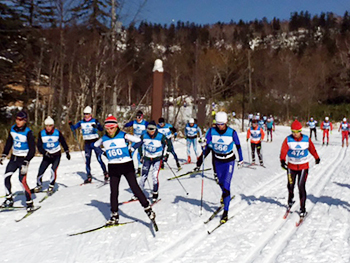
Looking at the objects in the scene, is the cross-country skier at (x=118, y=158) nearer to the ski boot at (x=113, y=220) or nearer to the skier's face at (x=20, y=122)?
the ski boot at (x=113, y=220)

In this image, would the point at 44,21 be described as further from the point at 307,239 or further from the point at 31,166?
the point at 307,239

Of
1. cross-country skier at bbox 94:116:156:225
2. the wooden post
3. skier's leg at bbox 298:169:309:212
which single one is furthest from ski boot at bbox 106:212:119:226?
the wooden post

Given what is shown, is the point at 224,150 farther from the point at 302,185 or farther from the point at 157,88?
the point at 157,88

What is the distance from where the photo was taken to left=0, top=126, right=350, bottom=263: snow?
4516mm

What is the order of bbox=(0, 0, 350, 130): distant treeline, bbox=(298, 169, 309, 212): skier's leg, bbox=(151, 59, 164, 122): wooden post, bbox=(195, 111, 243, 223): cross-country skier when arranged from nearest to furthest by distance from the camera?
bbox=(195, 111, 243, 223): cross-country skier, bbox=(298, 169, 309, 212): skier's leg, bbox=(151, 59, 164, 122): wooden post, bbox=(0, 0, 350, 130): distant treeline

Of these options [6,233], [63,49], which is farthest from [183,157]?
[6,233]

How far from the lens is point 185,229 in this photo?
5500 millimetres

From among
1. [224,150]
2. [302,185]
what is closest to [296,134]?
[302,185]

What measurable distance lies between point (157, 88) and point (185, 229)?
10524 mm

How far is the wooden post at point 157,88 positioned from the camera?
49.6ft

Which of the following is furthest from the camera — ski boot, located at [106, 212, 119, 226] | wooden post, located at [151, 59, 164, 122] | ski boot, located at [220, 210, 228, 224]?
wooden post, located at [151, 59, 164, 122]

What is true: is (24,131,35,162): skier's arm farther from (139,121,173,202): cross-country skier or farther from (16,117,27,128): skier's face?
(139,121,173,202): cross-country skier

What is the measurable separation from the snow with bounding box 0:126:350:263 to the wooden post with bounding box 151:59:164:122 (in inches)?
269

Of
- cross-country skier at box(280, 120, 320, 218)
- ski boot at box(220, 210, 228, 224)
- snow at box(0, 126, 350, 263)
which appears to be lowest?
snow at box(0, 126, 350, 263)
